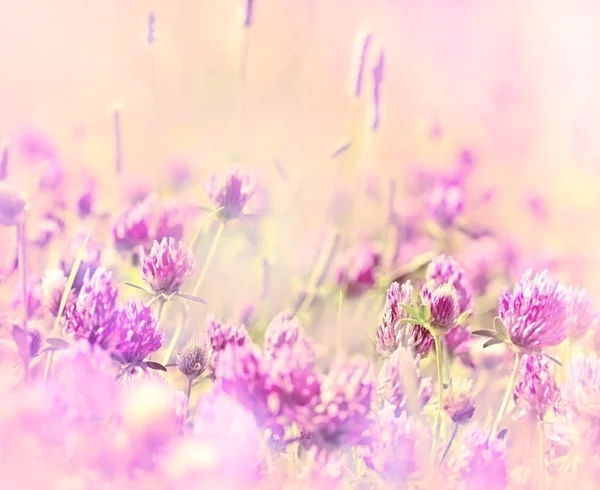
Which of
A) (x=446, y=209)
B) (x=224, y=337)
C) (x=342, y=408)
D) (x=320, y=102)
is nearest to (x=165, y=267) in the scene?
(x=224, y=337)

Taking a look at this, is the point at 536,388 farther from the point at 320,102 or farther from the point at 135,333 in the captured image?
→ the point at 320,102

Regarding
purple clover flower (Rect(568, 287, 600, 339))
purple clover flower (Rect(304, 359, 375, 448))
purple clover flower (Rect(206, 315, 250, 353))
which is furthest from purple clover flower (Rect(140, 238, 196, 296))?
purple clover flower (Rect(568, 287, 600, 339))

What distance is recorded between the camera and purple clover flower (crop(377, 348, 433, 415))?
1.25 ft

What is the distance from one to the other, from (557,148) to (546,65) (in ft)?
0.50

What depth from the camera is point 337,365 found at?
340mm

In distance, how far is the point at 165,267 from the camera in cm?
43

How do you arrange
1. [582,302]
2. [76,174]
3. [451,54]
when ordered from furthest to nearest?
[451,54] < [76,174] < [582,302]

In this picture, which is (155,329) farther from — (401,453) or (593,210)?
(593,210)

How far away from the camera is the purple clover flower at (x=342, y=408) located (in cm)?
33

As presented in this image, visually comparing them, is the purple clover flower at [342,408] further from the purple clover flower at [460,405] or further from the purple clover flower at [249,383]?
the purple clover flower at [460,405]

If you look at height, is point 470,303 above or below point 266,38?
below

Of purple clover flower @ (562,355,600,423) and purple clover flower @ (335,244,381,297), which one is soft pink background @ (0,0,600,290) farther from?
purple clover flower @ (562,355,600,423)

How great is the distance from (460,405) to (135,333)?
0.20m

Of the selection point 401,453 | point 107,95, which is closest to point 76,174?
point 107,95
